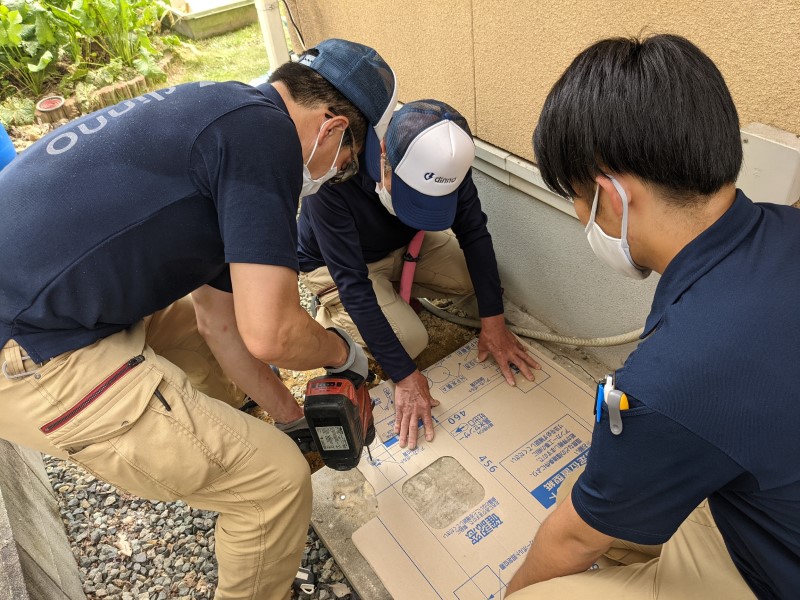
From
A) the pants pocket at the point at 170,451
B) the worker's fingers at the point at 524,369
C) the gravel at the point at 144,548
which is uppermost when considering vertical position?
the pants pocket at the point at 170,451

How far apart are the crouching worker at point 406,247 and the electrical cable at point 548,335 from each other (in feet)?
0.40

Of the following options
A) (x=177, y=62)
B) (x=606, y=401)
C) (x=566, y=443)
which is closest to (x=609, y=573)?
(x=606, y=401)

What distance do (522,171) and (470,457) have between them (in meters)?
1.14

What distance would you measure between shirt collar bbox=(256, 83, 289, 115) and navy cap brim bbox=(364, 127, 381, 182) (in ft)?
0.94

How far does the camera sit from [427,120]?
5.98 ft

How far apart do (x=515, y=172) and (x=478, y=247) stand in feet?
1.12

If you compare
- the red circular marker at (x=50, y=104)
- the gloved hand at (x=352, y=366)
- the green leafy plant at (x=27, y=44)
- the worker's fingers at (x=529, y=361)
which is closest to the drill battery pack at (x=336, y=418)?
the gloved hand at (x=352, y=366)

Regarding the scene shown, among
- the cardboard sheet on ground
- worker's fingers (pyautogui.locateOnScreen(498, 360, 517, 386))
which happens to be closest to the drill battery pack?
the cardboard sheet on ground

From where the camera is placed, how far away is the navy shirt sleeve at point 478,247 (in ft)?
7.28

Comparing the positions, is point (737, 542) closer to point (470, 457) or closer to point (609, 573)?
point (609, 573)

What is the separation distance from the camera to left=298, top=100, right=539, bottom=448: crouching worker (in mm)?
A: 1826

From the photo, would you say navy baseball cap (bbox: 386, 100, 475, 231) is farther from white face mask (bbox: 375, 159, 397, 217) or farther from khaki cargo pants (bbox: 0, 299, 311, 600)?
khaki cargo pants (bbox: 0, 299, 311, 600)

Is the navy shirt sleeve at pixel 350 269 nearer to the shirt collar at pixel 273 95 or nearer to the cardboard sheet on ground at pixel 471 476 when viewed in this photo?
the cardboard sheet on ground at pixel 471 476

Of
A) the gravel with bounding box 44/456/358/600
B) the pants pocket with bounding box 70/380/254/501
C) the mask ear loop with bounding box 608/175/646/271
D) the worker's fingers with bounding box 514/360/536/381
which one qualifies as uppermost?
the mask ear loop with bounding box 608/175/646/271
